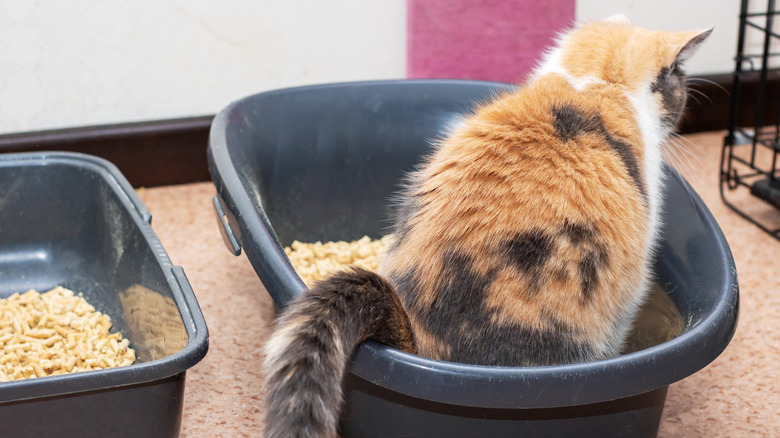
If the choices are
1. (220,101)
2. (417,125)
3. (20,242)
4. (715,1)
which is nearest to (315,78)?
(220,101)

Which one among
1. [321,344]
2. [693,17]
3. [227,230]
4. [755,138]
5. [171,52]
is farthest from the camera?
[693,17]

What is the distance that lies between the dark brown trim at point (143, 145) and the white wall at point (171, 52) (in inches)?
1.5

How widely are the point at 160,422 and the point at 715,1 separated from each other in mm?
1713

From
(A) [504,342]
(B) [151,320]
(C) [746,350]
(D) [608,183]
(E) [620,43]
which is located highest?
(E) [620,43]

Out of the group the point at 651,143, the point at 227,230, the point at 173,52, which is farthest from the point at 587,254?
the point at 173,52

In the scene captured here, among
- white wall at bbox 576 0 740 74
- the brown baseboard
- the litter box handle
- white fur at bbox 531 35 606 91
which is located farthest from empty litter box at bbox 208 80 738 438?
white wall at bbox 576 0 740 74

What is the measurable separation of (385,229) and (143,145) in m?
0.66

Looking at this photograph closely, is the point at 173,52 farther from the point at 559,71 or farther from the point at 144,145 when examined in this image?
the point at 559,71

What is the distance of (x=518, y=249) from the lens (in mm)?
832

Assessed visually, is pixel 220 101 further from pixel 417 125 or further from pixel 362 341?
pixel 362 341

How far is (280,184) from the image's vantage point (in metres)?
1.39

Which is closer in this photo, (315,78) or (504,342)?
(504,342)

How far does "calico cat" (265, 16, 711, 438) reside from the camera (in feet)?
2.71

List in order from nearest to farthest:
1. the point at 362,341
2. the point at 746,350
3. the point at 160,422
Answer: the point at 362,341
the point at 160,422
the point at 746,350
